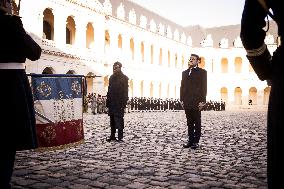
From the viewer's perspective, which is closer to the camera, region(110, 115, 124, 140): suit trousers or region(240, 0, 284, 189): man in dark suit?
region(240, 0, 284, 189): man in dark suit

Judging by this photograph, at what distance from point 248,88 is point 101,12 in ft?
113

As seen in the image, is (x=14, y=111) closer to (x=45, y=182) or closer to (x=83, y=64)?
(x=45, y=182)

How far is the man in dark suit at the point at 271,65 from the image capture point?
68.2 inches

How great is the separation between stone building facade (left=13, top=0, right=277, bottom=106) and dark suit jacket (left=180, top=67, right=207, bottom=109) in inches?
537

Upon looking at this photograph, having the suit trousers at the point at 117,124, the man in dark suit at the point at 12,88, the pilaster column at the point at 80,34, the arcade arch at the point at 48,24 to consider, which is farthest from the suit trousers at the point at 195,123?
the pilaster column at the point at 80,34

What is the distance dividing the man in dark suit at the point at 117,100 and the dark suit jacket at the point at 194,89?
1831 mm

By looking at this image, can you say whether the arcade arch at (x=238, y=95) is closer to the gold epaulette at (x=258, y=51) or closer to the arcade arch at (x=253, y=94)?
the arcade arch at (x=253, y=94)

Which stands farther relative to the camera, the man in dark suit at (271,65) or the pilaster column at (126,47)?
the pilaster column at (126,47)

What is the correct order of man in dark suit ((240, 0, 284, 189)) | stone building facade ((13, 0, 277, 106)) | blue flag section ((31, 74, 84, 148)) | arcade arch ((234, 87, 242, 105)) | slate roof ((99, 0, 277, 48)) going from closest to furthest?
1. man in dark suit ((240, 0, 284, 189))
2. blue flag section ((31, 74, 84, 148))
3. stone building facade ((13, 0, 277, 106))
4. slate roof ((99, 0, 277, 48))
5. arcade arch ((234, 87, 242, 105))

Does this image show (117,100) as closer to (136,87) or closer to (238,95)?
(136,87)

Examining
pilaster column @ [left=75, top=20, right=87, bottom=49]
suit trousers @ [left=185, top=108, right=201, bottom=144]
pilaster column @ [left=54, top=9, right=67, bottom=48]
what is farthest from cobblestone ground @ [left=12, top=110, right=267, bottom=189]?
pilaster column @ [left=75, top=20, right=87, bottom=49]

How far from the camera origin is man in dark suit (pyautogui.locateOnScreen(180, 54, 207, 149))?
26.2 ft

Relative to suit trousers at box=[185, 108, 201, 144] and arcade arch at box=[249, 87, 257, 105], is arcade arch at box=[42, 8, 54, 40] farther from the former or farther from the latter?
arcade arch at box=[249, 87, 257, 105]

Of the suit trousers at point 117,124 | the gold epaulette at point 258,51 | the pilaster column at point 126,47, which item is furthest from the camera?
the pilaster column at point 126,47
